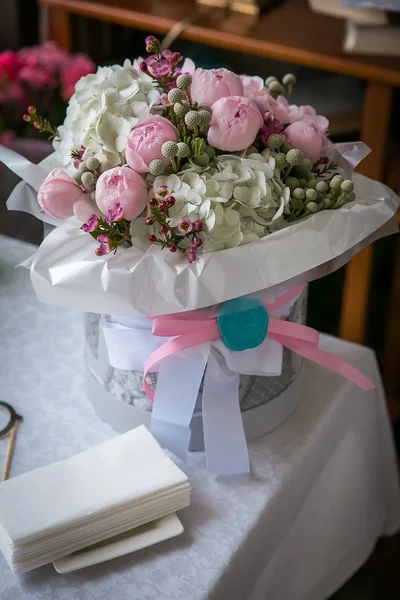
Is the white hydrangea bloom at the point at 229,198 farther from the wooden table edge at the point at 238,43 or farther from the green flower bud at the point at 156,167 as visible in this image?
the wooden table edge at the point at 238,43

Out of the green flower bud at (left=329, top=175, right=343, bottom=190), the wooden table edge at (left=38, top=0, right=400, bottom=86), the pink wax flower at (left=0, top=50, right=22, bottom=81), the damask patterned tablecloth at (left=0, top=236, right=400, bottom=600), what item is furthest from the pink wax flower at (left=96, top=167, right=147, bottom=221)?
the pink wax flower at (left=0, top=50, right=22, bottom=81)

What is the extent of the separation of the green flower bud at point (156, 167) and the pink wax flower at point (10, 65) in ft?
3.45

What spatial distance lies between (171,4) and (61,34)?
0.33 m

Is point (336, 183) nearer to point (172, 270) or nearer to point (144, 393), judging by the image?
point (172, 270)

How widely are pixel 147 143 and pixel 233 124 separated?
0.30 ft

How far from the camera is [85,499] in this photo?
76 cm

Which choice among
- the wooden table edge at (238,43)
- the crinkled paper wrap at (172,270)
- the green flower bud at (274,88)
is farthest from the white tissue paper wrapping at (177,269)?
the wooden table edge at (238,43)

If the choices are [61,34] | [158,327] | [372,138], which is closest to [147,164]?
[158,327]

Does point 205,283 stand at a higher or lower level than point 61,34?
higher

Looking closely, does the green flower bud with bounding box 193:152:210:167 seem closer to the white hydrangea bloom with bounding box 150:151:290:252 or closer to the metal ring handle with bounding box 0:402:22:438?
the white hydrangea bloom with bounding box 150:151:290:252

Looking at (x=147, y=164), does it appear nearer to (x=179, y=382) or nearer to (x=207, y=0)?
(x=179, y=382)

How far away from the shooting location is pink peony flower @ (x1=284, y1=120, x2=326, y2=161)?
0.82 m

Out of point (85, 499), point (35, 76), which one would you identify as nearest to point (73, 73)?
point (35, 76)

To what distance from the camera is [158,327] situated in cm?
78
